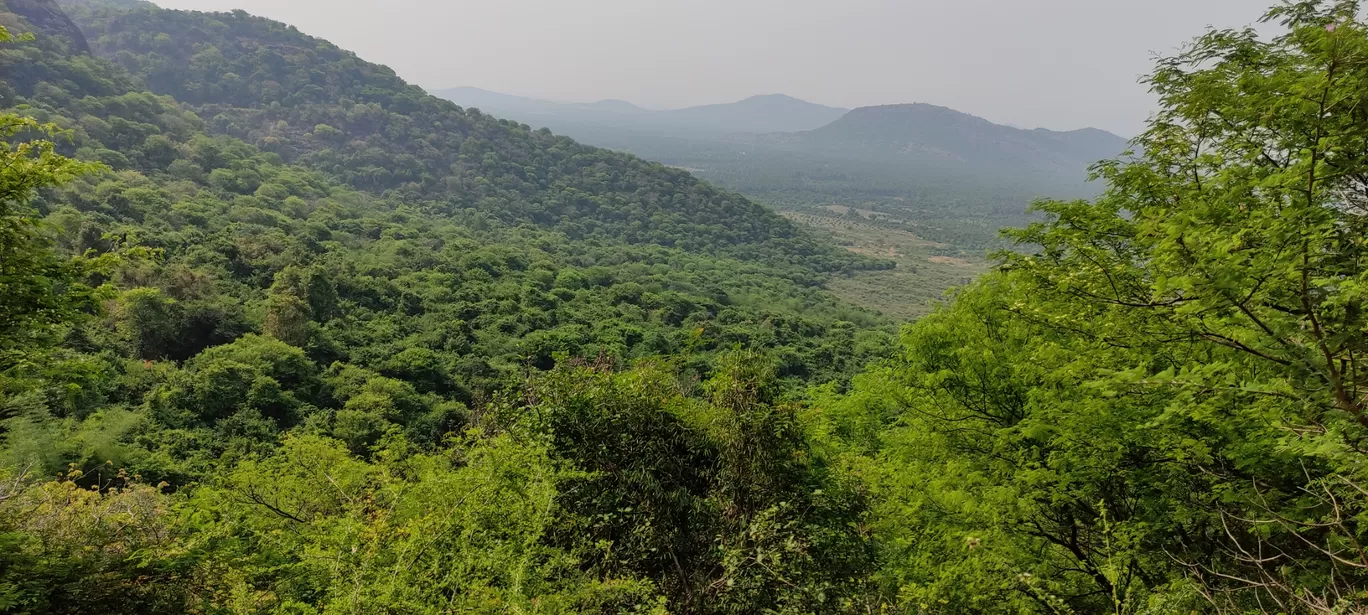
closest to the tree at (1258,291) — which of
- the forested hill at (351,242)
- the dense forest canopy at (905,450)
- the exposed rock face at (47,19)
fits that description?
the dense forest canopy at (905,450)

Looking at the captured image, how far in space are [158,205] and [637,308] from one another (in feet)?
119

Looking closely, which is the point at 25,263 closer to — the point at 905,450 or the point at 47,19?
the point at 905,450

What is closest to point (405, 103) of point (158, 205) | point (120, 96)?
point (120, 96)

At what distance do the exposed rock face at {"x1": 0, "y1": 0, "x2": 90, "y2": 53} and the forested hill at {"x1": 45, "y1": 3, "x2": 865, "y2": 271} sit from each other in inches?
585

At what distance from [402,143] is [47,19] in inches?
1705

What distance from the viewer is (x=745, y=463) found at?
23.4ft

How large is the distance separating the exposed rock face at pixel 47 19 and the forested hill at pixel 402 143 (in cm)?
1486

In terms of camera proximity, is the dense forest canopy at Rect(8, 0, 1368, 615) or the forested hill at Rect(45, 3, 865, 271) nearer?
the dense forest canopy at Rect(8, 0, 1368, 615)

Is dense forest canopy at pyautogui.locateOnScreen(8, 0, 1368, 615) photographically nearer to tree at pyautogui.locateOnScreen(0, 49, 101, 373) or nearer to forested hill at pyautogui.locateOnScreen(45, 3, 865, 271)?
tree at pyautogui.locateOnScreen(0, 49, 101, 373)

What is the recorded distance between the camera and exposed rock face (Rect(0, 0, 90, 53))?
73.2 meters

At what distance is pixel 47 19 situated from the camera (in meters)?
77.4

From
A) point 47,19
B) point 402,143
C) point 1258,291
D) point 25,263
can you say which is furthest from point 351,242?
point 47,19

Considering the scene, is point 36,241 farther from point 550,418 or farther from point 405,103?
point 405,103

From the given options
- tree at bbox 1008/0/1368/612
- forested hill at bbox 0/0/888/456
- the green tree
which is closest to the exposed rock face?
forested hill at bbox 0/0/888/456
